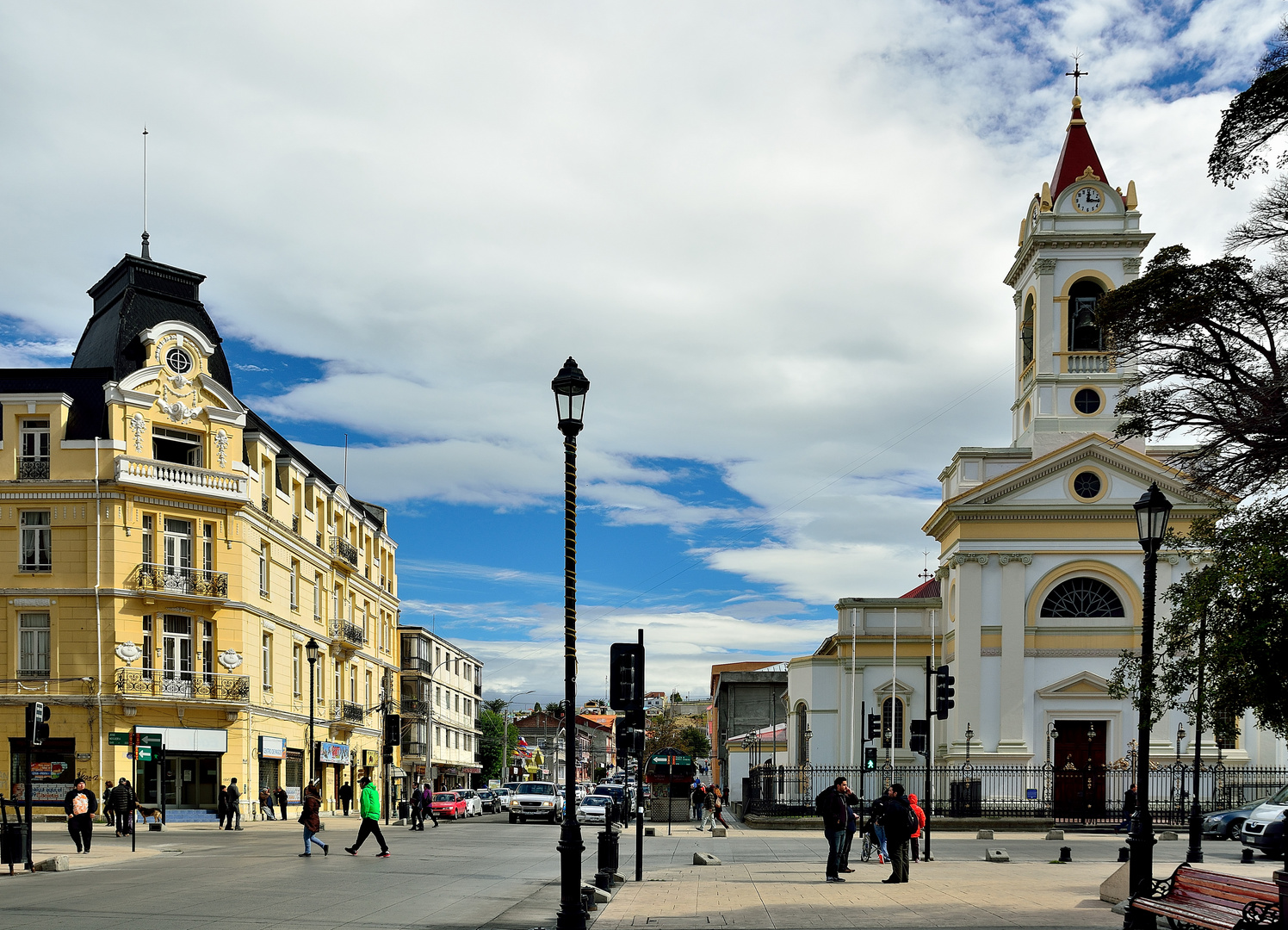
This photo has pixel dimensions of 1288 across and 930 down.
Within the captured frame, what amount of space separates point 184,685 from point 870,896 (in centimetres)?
3047

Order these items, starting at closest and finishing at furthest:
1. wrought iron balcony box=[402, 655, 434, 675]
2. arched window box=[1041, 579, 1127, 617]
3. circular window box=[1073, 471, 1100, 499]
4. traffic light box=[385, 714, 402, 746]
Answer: traffic light box=[385, 714, 402, 746]
circular window box=[1073, 471, 1100, 499]
arched window box=[1041, 579, 1127, 617]
wrought iron balcony box=[402, 655, 434, 675]

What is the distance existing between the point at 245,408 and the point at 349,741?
807 inches

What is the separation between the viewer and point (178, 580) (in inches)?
1708

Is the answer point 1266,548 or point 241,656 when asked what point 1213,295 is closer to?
point 1266,548

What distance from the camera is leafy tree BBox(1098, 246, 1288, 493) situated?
597 inches

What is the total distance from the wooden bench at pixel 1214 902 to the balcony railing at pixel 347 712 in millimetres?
47711

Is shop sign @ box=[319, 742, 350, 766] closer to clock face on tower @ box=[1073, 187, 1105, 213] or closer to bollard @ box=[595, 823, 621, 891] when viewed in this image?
bollard @ box=[595, 823, 621, 891]

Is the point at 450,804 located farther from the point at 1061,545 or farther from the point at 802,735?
the point at 1061,545

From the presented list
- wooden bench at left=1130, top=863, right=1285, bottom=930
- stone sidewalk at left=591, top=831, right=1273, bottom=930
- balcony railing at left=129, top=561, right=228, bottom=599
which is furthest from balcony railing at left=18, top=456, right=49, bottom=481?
wooden bench at left=1130, top=863, right=1285, bottom=930

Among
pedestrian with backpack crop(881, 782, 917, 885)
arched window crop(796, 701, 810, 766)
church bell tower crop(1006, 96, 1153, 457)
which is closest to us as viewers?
pedestrian with backpack crop(881, 782, 917, 885)

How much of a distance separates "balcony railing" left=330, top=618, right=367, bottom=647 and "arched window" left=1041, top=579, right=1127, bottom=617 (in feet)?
100

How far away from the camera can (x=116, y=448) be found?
42.2 metres

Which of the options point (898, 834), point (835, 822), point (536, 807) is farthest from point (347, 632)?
point (898, 834)

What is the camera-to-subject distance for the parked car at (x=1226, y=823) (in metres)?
32.4
